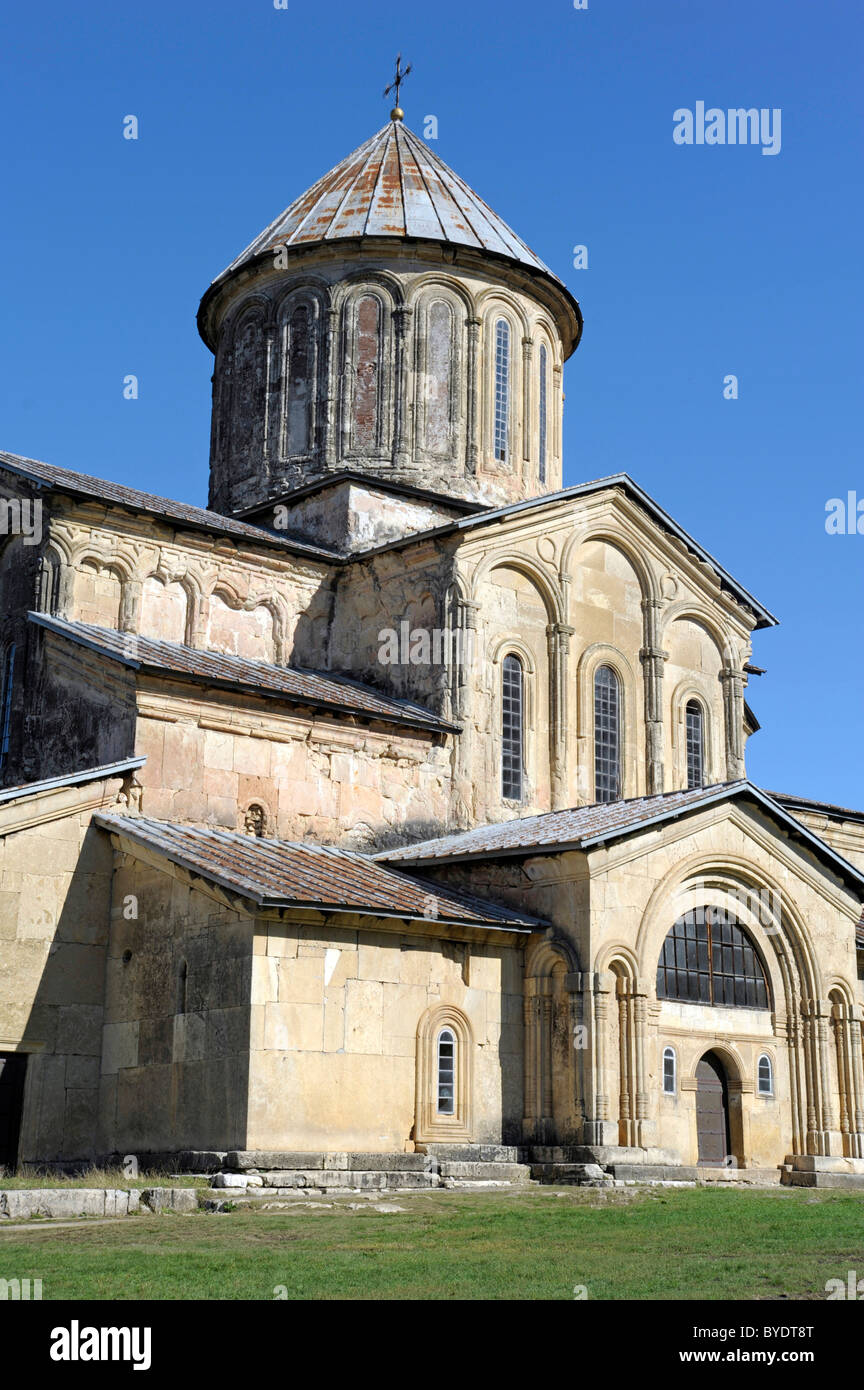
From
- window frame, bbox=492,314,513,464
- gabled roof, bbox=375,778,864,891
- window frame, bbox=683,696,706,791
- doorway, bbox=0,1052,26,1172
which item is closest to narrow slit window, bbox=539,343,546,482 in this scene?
window frame, bbox=492,314,513,464

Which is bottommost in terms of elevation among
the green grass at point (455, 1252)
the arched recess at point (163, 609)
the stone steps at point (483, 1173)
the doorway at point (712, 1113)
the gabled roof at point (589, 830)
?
the green grass at point (455, 1252)

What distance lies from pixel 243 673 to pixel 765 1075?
9.69m

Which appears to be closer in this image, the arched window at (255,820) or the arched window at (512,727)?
the arched window at (255,820)

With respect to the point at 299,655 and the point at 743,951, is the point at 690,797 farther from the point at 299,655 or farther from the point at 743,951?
the point at 299,655

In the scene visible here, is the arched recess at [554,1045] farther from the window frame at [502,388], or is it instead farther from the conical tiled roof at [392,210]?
the conical tiled roof at [392,210]

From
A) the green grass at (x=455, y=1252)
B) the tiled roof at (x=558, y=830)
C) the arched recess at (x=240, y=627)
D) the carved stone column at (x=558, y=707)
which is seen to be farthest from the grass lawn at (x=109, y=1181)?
the carved stone column at (x=558, y=707)

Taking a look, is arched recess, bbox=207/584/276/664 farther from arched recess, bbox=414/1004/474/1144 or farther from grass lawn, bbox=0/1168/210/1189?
grass lawn, bbox=0/1168/210/1189

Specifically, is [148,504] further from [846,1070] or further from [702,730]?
[846,1070]

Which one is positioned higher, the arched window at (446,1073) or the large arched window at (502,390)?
the large arched window at (502,390)

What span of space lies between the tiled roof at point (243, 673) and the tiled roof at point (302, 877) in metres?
2.19

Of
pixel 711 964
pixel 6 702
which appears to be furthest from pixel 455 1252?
pixel 6 702

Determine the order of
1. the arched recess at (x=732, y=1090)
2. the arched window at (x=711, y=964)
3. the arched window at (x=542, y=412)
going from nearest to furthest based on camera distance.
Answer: the arched recess at (x=732, y=1090), the arched window at (x=711, y=964), the arched window at (x=542, y=412)

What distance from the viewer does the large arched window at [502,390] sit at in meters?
29.4

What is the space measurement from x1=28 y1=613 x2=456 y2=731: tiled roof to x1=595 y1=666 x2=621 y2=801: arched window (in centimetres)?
342
